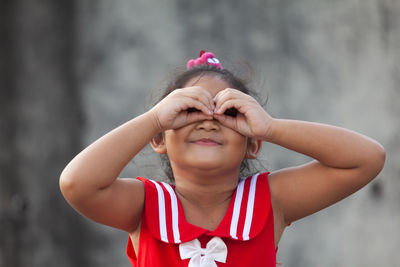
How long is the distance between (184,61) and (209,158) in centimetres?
159

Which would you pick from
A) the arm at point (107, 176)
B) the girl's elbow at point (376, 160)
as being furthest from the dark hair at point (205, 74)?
the girl's elbow at point (376, 160)

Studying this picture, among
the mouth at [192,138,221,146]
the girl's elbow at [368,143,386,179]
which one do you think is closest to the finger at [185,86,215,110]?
the mouth at [192,138,221,146]

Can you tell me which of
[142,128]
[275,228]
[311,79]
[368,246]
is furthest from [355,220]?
[142,128]

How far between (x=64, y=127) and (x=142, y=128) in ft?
5.55

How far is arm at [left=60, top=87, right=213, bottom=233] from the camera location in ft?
5.29

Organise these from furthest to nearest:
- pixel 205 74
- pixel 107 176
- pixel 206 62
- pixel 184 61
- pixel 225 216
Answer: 1. pixel 184 61
2. pixel 206 62
3. pixel 205 74
4. pixel 225 216
5. pixel 107 176

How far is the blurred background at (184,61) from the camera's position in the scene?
319 centimetres

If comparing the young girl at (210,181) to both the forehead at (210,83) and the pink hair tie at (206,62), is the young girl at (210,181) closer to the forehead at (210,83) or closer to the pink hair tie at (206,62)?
the forehead at (210,83)

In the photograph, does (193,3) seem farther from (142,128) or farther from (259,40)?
(142,128)

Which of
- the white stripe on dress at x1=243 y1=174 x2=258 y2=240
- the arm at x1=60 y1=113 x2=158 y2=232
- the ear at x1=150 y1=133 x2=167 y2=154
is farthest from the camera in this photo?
the ear at x1=150 y1=133 x2=167 y2=154

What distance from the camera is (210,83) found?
1.81 m

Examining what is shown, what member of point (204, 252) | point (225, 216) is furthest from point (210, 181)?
point (204, 252)

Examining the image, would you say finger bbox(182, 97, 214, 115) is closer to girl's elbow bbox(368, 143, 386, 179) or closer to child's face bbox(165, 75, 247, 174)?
child's face bbox(165, 75, 247, 174)

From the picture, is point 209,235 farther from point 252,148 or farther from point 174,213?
point 252,148
